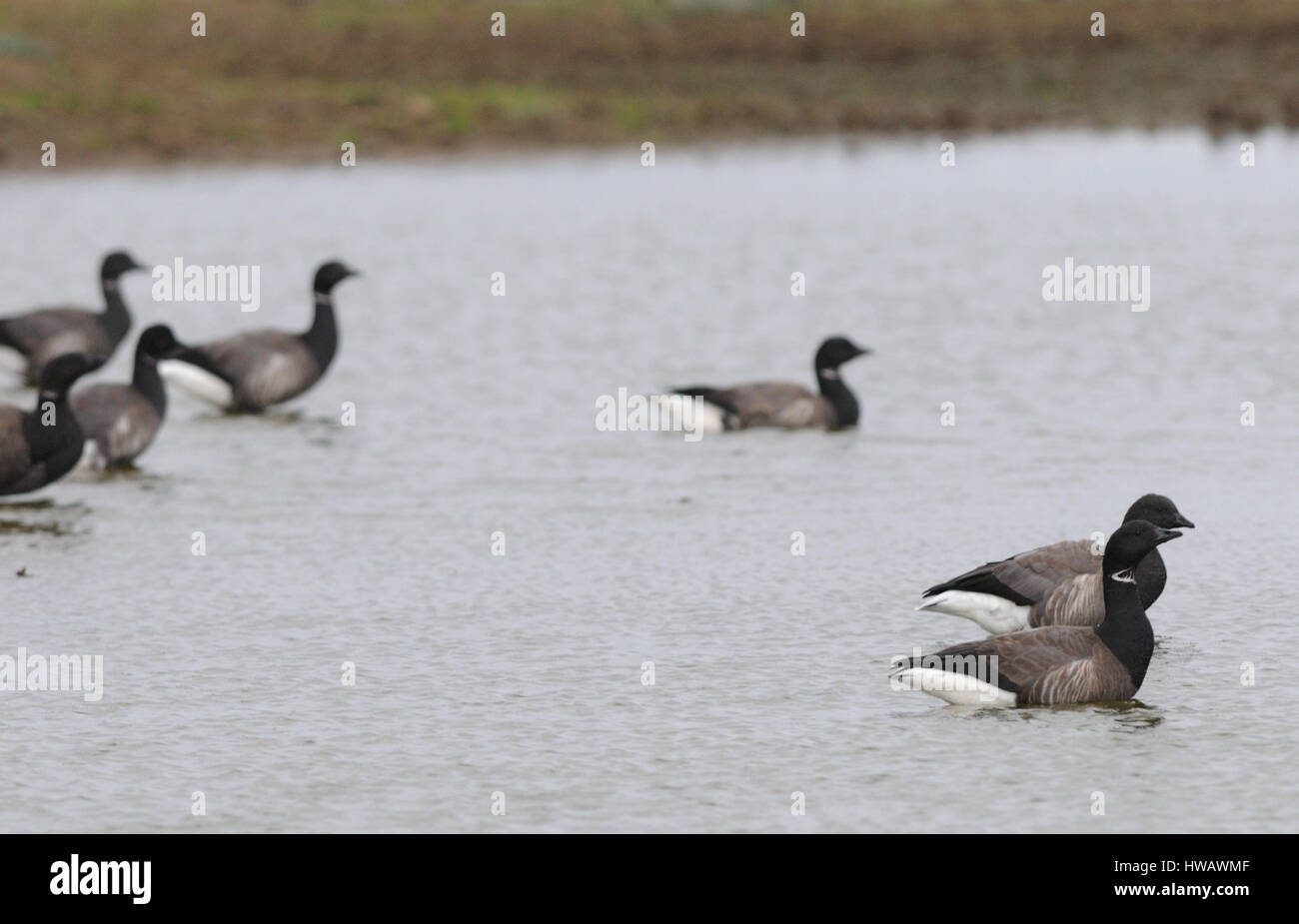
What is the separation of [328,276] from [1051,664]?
14542mm

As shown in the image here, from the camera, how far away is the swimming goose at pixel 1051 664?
12430 mm

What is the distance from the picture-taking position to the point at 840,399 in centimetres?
A: 2255

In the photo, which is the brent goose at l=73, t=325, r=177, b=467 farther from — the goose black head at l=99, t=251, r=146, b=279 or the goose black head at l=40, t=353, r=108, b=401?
the goose black head at l=99, t=251, r=146, b=279

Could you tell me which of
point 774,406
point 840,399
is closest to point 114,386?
point 774,406

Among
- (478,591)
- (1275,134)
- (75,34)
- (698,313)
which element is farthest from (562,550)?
(75,34)

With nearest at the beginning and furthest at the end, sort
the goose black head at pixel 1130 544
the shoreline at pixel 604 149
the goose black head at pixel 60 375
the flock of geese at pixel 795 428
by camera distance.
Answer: the flock of geese at pixel 795 428 → the goose black head at pixel 1130 544 → the goose black head at pixel 60 375 → the shoreline at pixel 604 149

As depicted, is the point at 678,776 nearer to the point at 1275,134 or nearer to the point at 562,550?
the point at 562,550

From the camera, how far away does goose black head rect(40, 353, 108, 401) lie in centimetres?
1950

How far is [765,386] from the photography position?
22531 mm

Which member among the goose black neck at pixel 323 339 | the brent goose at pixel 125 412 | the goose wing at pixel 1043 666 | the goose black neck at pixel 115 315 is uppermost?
the goose black neck at pixel 115 315

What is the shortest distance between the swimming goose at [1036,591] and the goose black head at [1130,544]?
73 cm

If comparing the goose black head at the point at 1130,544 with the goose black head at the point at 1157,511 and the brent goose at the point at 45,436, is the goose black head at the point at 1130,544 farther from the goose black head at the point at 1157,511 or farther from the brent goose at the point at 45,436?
the brent goose at the point at 45,436

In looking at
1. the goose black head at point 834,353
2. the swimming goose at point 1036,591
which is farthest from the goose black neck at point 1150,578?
the goose black head at point 834,353

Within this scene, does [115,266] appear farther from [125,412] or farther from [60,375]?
[60,375]
